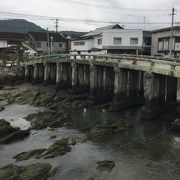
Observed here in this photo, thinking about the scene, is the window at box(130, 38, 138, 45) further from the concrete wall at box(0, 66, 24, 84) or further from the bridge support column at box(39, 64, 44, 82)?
the concrete wall at box(0, 66, 24, 84)

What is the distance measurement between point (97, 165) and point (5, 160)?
6602 millimetres

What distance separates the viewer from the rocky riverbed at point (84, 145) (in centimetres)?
2092

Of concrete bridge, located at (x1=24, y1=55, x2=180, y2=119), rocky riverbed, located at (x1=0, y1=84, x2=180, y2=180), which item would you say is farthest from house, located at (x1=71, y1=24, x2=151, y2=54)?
rocky riverbed, located at (x1=0, y1=84, x2=180, y2=180)

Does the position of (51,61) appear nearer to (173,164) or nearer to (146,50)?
(146,50)

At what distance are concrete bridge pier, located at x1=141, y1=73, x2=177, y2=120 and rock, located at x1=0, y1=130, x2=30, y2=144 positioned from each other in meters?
11.8

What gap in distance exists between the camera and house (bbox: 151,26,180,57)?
61.8m

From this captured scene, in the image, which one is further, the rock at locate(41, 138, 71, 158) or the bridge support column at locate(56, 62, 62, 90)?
the bridge support column at locate(56, 62, 62, 90)

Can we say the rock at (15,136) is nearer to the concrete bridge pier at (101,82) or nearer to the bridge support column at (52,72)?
the concrete bridge pier at (101,82)

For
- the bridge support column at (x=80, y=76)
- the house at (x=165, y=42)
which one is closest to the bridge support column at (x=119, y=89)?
the bridge support column at (x=80, y=76)

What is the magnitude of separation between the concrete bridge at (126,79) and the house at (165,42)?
69.6 ft

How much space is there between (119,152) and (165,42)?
4415 cm

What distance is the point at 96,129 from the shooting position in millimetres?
30016

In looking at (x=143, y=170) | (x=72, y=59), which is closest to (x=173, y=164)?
(x=143, y=170)

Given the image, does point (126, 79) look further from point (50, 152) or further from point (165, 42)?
point (165, 42)
